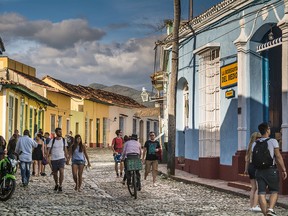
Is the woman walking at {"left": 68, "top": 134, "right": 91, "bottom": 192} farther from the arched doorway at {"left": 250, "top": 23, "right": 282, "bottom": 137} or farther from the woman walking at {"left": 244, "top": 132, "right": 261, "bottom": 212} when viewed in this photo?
the woman walking at {"left": 244, "top": 132, "right": 261, "bottom": 212}

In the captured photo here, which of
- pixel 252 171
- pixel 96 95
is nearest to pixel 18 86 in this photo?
pixel 252 171

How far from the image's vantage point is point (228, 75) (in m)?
16.2

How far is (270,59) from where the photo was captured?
50.2 feet

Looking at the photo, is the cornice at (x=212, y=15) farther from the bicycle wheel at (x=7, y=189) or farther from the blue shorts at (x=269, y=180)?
the bicycle wheel at (x=7, y=189)

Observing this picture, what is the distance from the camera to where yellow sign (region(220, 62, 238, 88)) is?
621 inches

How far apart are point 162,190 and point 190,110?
20.0ft

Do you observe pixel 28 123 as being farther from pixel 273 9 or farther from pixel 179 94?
pixel 273 9

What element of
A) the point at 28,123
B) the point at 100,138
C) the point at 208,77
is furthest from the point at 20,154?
the point at 100,138

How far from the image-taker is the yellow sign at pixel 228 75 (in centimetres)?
1577

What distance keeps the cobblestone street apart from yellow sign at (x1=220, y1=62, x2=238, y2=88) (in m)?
2.99

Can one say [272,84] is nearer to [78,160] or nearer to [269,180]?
[78,160]

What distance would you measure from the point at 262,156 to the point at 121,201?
378 cm

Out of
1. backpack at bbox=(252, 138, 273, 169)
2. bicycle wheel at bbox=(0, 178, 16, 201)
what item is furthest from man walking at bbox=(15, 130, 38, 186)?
backpack at bbox=(252, 138, 273, 169)

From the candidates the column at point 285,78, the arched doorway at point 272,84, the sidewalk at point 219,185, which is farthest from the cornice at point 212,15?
the sidewalk at point 219,185
